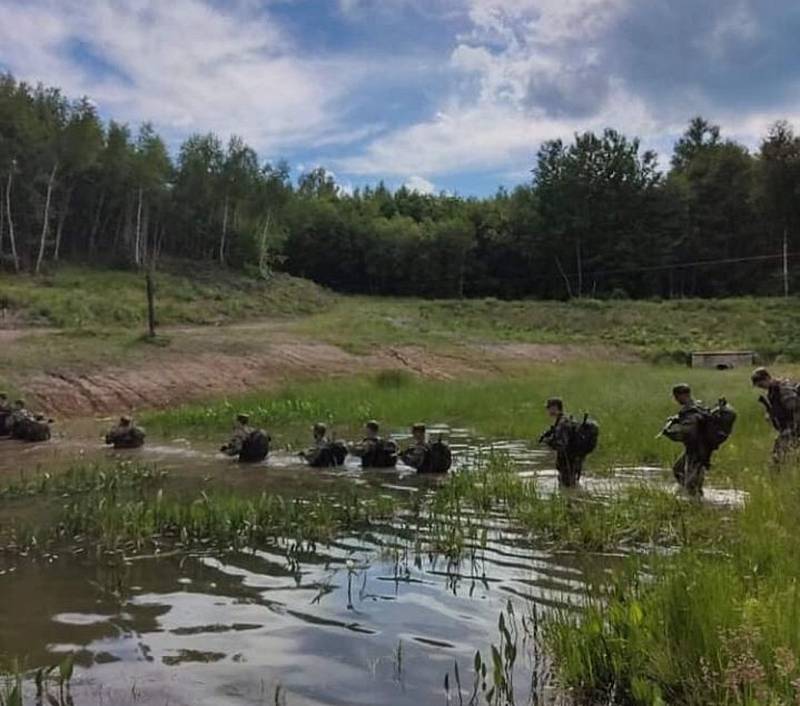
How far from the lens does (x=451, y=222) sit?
293ft

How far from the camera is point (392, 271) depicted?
297 feet

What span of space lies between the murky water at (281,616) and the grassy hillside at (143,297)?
3324 centimetres

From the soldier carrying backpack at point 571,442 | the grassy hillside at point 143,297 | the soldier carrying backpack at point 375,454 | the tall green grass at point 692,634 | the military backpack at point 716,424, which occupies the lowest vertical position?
the tall green grass at point 692,634

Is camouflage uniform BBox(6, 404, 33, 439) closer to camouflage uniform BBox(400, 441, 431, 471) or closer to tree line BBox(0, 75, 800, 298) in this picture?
camouflage uniform BBox(400, 441, 431, 471)

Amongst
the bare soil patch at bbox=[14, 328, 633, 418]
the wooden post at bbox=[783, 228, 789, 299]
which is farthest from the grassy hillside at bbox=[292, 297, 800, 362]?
the wooden post at bbox=[783, 228, 789, 299]

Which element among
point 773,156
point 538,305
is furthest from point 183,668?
point 773,156

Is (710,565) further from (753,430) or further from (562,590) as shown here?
(753,430)

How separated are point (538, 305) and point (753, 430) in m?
48.6

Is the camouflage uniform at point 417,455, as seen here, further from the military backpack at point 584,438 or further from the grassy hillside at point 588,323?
the grassy hillside at point 588,323

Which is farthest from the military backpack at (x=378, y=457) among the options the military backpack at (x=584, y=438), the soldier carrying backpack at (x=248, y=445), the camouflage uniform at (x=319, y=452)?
the military backpack at (x=584, y=438)

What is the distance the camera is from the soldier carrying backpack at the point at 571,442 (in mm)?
14469

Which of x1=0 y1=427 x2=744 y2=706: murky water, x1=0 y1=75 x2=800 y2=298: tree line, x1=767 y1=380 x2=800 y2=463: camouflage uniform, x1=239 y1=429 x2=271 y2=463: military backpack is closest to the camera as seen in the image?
x1=0 y1=427 x2=744 y2=706: murky water

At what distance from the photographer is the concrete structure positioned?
142 feet

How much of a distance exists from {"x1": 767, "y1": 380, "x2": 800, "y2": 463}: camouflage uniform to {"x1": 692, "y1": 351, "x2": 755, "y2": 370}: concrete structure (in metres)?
29.4
